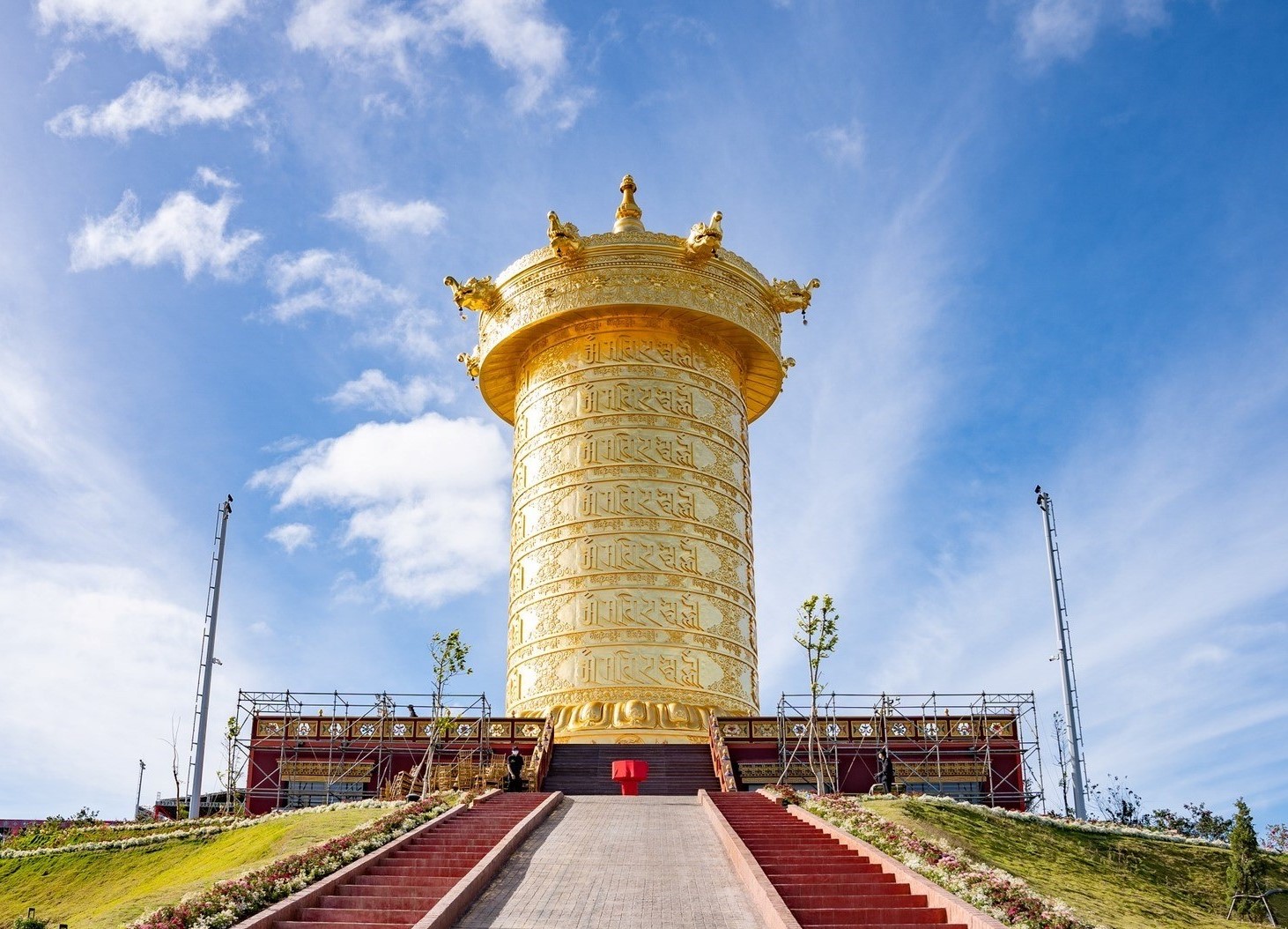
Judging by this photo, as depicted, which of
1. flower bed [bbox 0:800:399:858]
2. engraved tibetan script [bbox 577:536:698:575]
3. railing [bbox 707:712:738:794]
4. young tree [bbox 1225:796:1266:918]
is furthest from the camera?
engraved tibetan script [bbox 577:536:698:575]

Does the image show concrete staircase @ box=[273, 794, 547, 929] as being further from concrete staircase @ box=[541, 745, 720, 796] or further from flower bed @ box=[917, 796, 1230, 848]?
flower bed @ box=[917, 796, 1230, 848]

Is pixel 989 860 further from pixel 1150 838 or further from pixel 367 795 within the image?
pixel 367 795

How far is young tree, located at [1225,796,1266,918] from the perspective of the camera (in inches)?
511

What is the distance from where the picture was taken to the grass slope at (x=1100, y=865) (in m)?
11.5

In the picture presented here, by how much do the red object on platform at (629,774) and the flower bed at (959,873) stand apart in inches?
109

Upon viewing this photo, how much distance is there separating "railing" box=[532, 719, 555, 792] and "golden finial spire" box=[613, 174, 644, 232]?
31.3ft

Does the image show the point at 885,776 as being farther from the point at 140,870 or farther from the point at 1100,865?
the point at 140,870

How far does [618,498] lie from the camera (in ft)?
68.7

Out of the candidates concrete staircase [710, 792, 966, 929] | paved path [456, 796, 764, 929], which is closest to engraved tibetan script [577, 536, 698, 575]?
paved path [456, 796, 764, 929]

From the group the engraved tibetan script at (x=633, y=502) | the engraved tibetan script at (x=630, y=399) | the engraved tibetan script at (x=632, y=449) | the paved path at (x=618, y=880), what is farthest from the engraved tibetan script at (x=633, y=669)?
the paved path at (x=618, y=880)

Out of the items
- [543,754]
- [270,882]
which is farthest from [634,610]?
[270,882]

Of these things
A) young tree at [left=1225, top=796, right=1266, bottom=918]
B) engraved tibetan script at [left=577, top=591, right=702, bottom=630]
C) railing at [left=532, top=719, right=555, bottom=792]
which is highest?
engraved tibetan script at [left=577, top=591, right=702, bottom=630]

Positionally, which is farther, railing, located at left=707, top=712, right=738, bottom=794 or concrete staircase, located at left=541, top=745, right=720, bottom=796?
concrete staircase, located at left=541, top=745, right=720, bottom=796

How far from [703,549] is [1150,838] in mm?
8332
